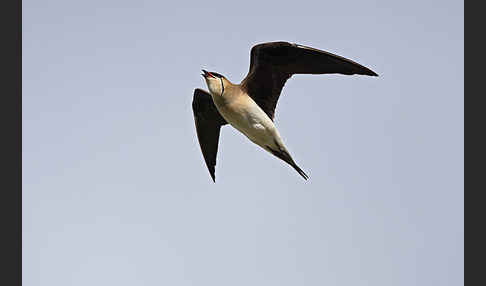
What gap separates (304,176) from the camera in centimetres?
1086

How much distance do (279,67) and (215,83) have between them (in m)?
1.19

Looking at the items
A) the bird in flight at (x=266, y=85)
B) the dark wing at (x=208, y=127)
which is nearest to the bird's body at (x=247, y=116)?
the bird in flight at (x=266, y=85)

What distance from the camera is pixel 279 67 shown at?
35.8ft

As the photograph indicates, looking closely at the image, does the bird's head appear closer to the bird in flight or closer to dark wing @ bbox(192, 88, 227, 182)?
the bird in flight

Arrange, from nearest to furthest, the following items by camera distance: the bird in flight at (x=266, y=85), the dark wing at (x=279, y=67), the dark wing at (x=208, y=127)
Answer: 1. the dark wing at (x=279, y=67)
2. the bird in flight at (x=266, y=85)
3. the dark wing at (x=208, y=127)

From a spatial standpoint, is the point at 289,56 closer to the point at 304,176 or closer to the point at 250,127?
the point at 250,127

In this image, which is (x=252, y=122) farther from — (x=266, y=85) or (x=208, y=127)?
(x=208, y=127)

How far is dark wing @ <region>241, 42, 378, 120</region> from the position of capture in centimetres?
1030

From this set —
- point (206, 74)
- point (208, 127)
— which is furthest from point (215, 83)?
point (208, 127)

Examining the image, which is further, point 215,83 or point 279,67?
point 279,67

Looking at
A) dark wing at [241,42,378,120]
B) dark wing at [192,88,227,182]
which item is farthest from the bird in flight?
dark wing at [192,88,227,182]

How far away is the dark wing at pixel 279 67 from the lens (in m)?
10.3

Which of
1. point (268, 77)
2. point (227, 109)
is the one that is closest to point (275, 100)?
point (268, 77)

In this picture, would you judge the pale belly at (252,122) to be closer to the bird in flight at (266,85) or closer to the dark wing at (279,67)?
the bird in flight at (266,85)
